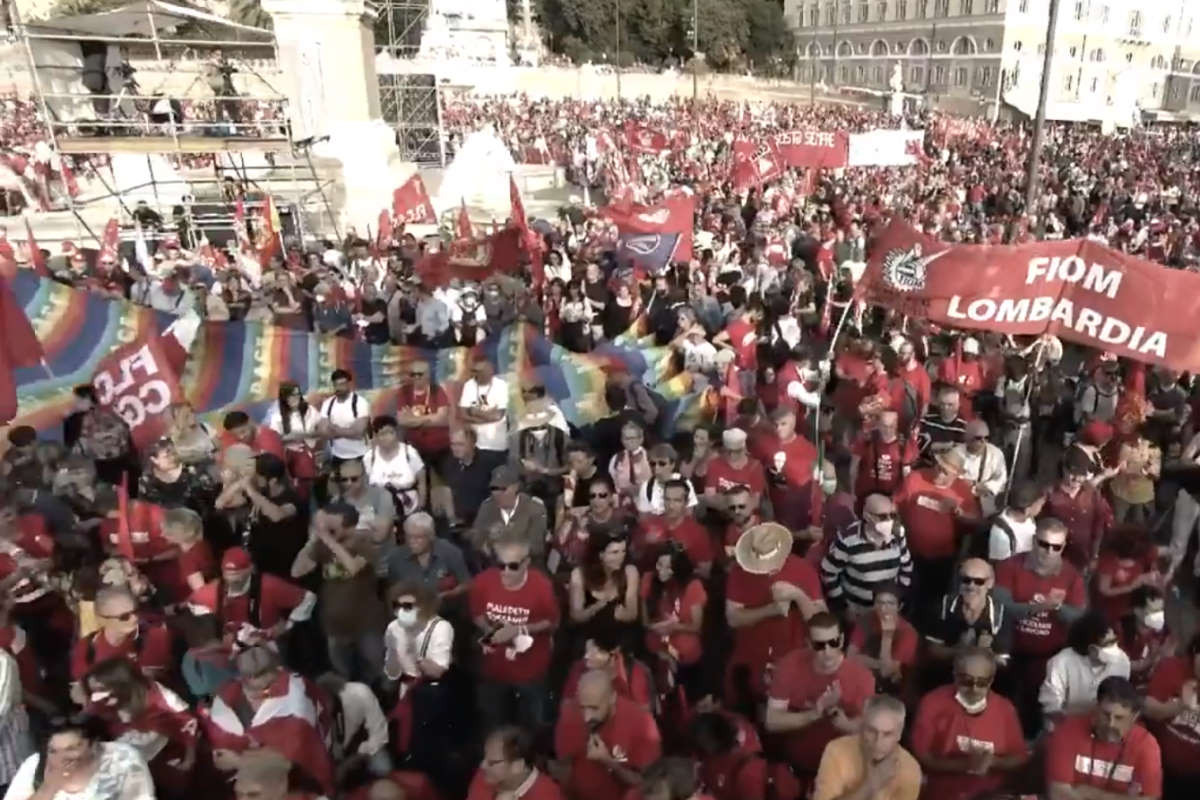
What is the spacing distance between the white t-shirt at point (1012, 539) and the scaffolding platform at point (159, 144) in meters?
13.0

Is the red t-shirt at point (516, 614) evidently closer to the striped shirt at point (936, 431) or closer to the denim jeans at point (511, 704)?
the denim jeans at point (511, 704)

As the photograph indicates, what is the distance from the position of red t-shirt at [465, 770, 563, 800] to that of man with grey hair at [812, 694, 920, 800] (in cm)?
89

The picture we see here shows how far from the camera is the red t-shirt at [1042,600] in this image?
14.3ft

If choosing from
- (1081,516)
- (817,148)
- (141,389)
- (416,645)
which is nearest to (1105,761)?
(1081,516)

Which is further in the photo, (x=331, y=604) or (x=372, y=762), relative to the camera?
(x=331, y=604)

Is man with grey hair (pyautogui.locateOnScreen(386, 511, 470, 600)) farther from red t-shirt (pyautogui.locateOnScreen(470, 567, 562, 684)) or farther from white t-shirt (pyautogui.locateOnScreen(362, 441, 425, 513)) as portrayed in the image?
white t-shirt (pyautogui.locateOnScreen(362, 441, 425, 513))

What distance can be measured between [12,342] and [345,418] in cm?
188

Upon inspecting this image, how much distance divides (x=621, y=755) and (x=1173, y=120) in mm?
65084

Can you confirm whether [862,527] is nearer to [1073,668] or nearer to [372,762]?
[1073,668]

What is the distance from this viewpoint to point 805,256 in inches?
510

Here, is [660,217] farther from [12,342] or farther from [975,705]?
[975,705]

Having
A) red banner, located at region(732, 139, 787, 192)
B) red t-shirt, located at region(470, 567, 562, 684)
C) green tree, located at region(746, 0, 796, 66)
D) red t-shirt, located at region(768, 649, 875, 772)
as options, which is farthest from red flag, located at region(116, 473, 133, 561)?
green tree, located at region(746, 0, 796, 66)

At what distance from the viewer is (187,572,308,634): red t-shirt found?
4.41 metres

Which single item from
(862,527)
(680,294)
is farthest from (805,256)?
(862,527)
